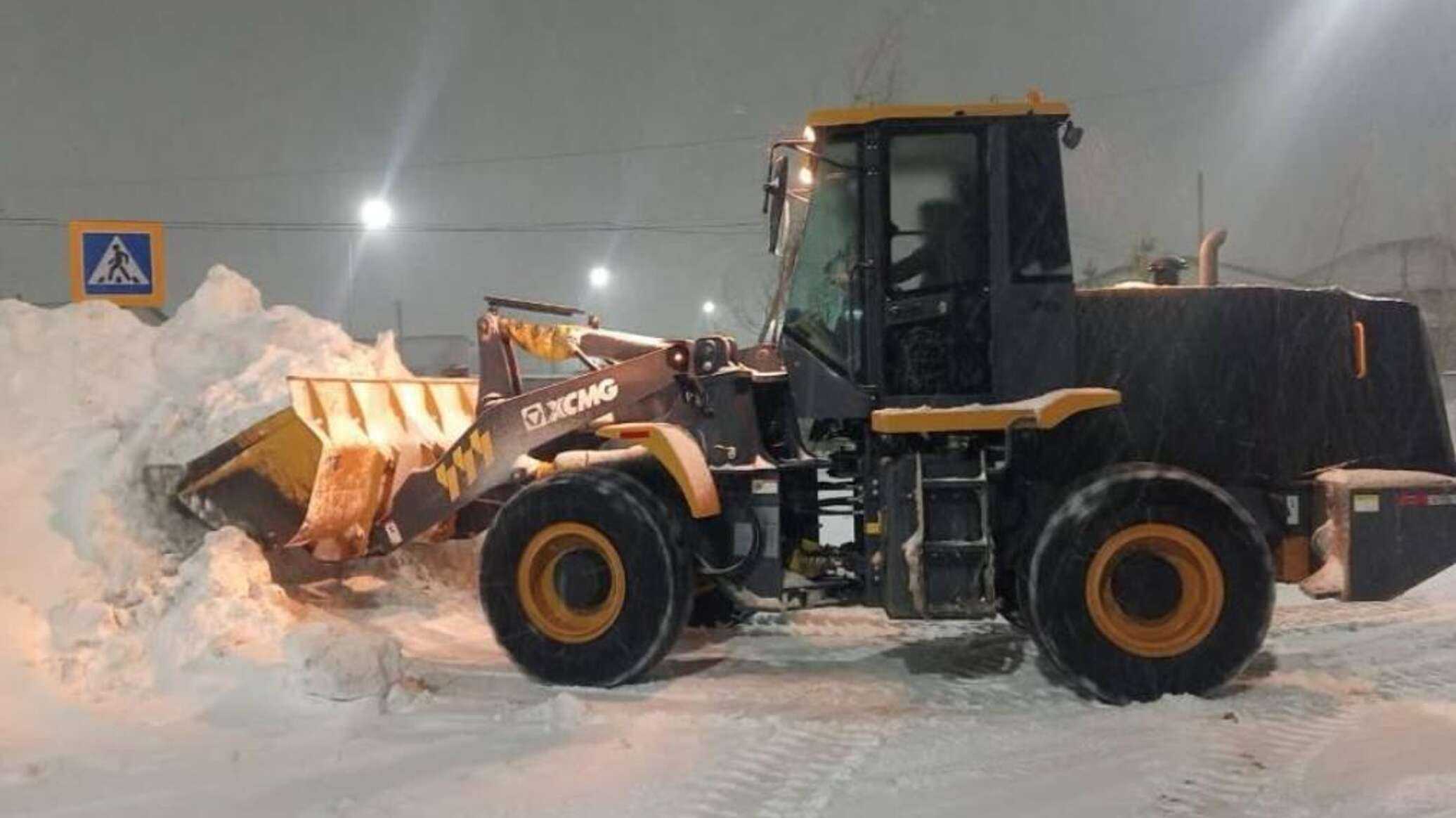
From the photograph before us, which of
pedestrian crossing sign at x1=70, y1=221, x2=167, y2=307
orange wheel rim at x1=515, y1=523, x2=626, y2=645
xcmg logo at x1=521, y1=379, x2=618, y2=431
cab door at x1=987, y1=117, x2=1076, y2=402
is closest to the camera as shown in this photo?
cab door at x1=987, y1=117, x2=1076, y2=402

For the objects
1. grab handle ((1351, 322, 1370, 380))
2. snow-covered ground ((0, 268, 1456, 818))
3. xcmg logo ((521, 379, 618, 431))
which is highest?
grab handle ((1351, 322, 1370, 380))

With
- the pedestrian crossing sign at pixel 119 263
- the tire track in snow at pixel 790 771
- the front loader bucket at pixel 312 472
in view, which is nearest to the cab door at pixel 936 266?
the tire track in snow at pixel 790 771

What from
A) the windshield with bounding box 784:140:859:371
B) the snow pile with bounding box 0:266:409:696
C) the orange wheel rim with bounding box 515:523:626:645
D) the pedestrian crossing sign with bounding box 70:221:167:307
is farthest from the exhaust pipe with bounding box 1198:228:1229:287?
the pedestrian crossing sign with bounding box 70:221:167:307

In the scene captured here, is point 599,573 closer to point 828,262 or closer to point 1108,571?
point 828,262

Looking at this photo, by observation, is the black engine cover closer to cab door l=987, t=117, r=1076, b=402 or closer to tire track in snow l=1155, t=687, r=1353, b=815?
cab door l=987, t=117, r=1076, b=402

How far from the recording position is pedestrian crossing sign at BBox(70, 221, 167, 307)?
28.3 feet

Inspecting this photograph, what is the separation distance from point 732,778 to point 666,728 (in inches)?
31.3

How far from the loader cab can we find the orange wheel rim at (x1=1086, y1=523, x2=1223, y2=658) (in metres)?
0.92

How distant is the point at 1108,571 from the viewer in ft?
20.8

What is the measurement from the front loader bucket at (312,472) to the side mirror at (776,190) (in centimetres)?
283

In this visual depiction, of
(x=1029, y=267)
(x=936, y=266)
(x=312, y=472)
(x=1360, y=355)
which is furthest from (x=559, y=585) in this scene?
(x=1360, y=355)

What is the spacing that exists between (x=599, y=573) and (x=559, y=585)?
246mm

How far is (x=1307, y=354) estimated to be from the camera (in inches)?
269

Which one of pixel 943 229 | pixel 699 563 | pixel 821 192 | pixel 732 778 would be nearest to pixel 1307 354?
pixel 943 229
